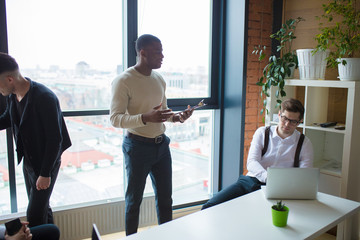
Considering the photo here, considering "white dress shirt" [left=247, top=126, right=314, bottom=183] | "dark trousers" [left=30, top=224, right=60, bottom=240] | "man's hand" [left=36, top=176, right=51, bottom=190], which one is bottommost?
"dark trousers" [left=30, top=224, right=60, bottom=240]

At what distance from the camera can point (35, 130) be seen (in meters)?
2.31

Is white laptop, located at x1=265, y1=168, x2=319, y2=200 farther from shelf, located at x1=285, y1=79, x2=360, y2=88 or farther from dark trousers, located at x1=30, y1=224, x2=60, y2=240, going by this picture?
dark trousers, located at x1=30, y1=224, x2=60, y2=240

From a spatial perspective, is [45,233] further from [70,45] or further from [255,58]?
[255,58]

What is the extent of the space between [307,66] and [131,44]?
62.5 inches

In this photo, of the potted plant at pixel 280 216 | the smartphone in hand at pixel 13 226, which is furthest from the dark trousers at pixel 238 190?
the smartphone in hand at pixel 13 226

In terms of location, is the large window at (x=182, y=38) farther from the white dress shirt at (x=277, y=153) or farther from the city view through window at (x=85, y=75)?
the white dress shirt at (x=277, y=153)

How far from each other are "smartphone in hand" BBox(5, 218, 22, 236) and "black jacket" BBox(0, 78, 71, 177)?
2.01ft

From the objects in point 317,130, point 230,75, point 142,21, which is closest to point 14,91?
point 142,21

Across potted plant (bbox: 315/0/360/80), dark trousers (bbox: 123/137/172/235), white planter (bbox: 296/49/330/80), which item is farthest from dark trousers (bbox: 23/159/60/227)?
potted plant (bbox: 315/0/360/80)

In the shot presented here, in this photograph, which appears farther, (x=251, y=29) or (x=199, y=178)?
(x=199, y=178)

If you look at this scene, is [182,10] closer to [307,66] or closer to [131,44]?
[131,44]

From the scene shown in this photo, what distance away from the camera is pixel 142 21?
328 cm

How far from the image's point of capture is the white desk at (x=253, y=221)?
169 centimetres

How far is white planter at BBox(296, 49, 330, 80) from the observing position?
2.97m
